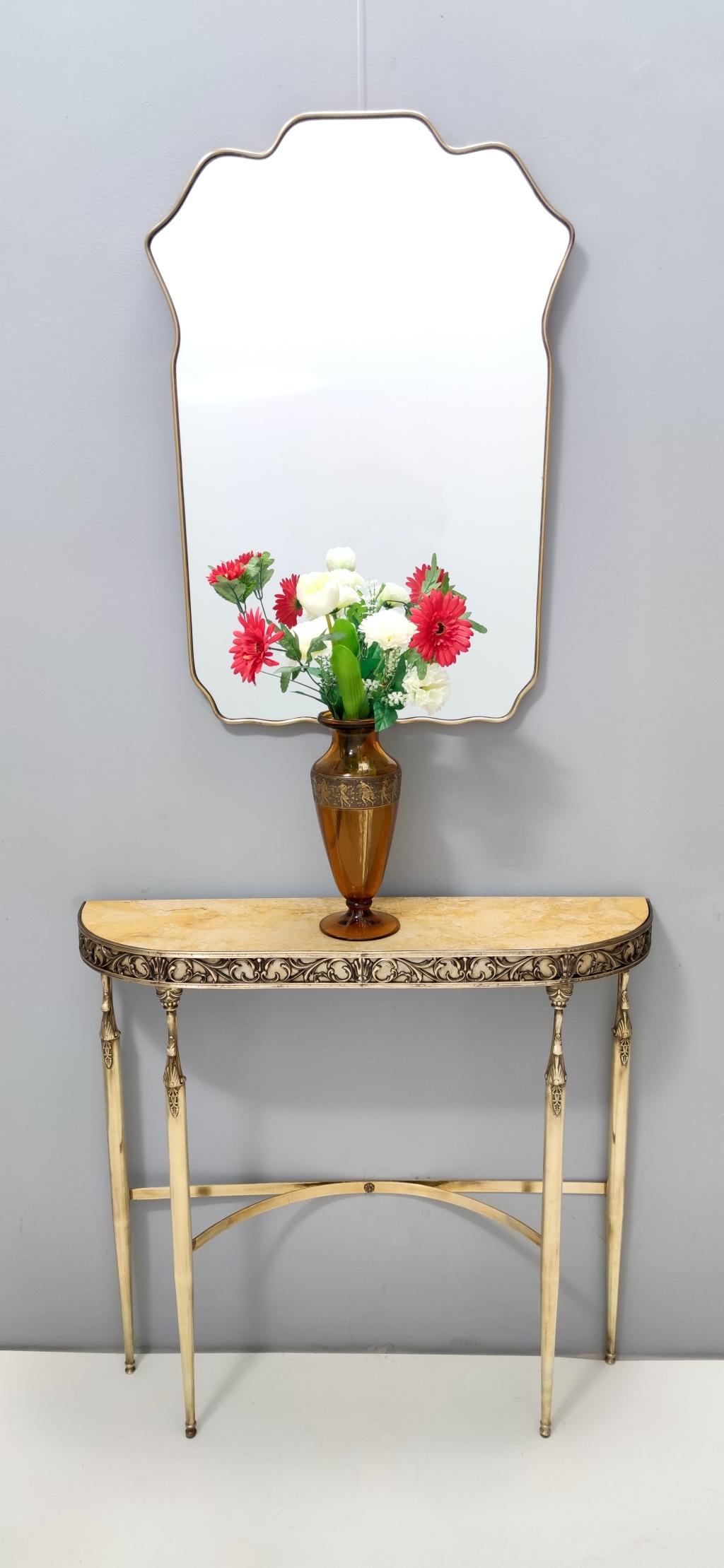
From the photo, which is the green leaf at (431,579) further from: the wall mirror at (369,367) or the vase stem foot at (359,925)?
the vase stem foot at (359,925)

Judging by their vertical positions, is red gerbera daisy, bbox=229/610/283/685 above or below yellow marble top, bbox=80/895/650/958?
above

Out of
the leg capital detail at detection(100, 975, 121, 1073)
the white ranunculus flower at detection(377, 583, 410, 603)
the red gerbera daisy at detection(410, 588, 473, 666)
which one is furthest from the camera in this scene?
the leg capital detail at detection(100, 975, 121, 1073)

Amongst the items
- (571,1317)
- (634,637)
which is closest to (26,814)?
(634,637)

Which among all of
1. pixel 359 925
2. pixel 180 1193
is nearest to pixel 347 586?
pixel 359 925

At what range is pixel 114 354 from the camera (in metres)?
1.82

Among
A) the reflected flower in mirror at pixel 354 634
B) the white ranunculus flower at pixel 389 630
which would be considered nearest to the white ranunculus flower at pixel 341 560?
the reflected flower in mirror at pixel 354 634

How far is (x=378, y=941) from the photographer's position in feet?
5.60

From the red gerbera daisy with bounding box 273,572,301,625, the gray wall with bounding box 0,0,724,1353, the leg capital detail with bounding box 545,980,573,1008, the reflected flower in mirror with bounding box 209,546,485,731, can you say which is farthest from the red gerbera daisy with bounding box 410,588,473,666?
the leg capital detail with bounding box 545,980,573,1008

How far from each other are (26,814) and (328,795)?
2.03 feet

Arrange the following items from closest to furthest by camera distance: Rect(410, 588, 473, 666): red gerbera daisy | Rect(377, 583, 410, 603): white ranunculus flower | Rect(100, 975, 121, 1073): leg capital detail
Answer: Rect(410, 588, 473, 666): red gerbera daisy
Rect(377, 583, 410, 603): white ranunculus flower
Rect(100, 975, 121, 1073): leg capital detail

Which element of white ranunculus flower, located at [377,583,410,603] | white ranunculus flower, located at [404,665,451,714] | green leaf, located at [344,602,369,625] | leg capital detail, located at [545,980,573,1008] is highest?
white ranunculus flower, located at [377,583,410,603]

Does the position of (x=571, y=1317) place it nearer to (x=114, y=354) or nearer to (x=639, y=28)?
(x=114, y=354)

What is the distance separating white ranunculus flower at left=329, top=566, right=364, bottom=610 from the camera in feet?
5.29

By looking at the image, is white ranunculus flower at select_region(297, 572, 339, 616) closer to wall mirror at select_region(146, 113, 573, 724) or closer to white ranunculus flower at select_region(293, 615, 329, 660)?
white ranunculus flower at select_region(293, 615, 329, 660)
